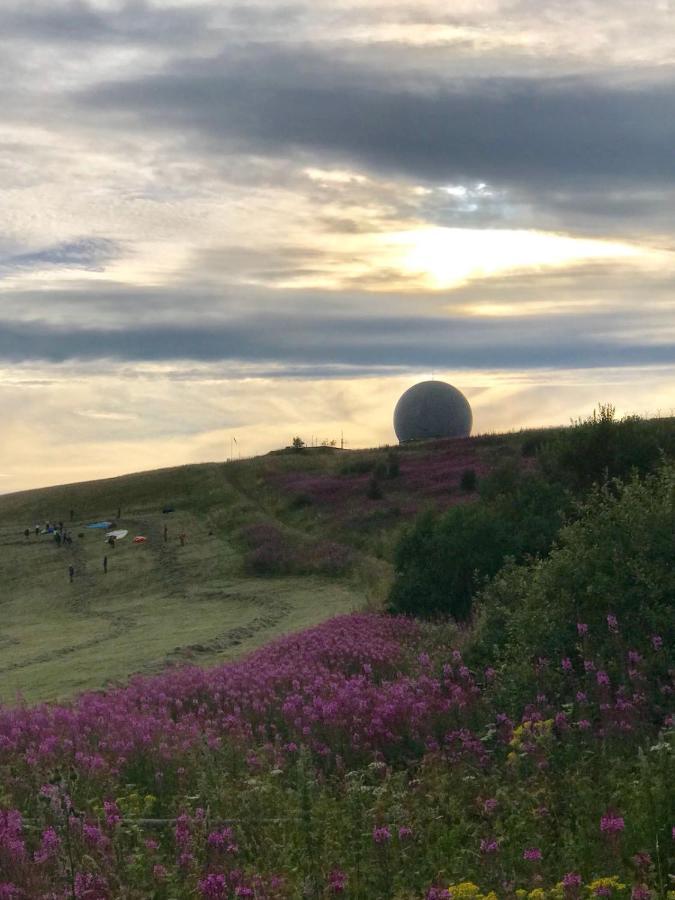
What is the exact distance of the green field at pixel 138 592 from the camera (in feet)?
79.2

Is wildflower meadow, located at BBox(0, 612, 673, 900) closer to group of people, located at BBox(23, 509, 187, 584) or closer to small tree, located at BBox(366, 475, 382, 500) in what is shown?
group of people, located at BBox(23, 509, 187, 584)

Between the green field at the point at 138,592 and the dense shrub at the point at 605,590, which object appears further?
the green field at the point at 138,592

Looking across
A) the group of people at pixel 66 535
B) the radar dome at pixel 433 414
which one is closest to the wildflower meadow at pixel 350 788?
the group of people at pixel 66 535

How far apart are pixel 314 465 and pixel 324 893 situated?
5854 cm

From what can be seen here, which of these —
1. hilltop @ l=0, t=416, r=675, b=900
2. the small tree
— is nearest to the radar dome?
the small tree

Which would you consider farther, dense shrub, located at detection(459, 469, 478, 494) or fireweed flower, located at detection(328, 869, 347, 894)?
dense shrub, located at detection(459, 469, 478, 494)

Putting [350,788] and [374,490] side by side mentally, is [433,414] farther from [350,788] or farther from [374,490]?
[350,788]

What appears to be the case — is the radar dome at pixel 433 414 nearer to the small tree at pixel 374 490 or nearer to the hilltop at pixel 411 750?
the small tree at pixel 374 490

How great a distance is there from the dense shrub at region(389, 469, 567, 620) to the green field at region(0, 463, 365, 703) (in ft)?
13.8

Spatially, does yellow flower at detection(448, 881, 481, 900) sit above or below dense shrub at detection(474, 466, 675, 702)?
below

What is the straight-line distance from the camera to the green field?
24141mm

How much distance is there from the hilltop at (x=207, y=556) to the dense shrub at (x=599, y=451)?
16.6ft

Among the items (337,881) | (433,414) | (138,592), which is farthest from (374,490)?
(337,881)

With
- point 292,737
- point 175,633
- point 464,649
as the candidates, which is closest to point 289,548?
point 175,633
